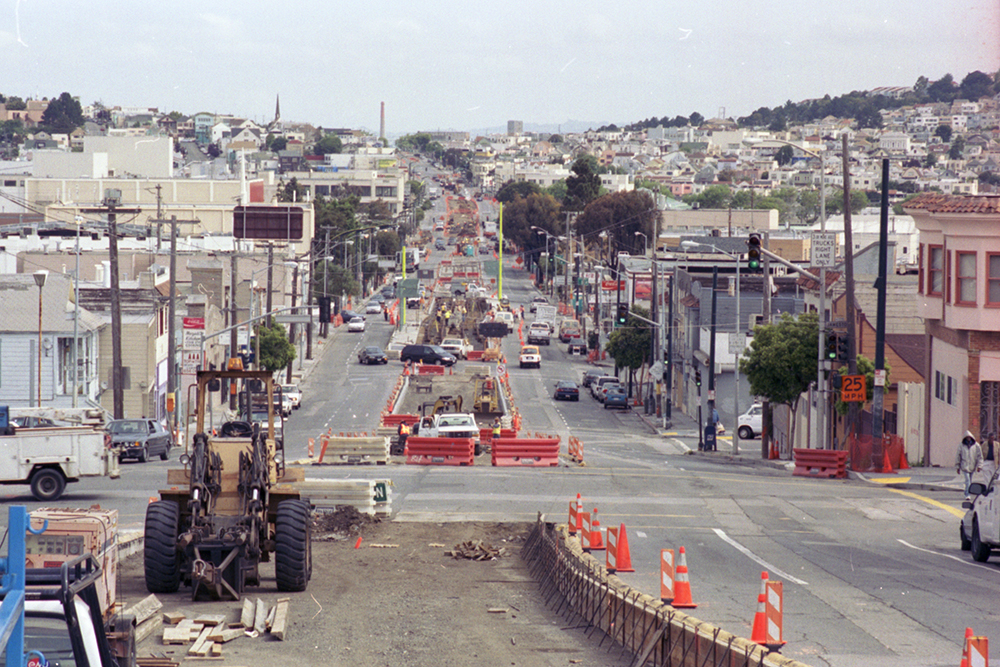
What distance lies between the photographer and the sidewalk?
36062 millimetres

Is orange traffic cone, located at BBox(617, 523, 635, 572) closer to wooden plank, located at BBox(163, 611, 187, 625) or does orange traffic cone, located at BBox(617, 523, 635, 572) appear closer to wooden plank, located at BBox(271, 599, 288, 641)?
wooden plank, located at BBox(271, 599, 288, 641)

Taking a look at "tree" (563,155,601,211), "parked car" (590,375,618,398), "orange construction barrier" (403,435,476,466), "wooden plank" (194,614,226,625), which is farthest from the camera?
"tree" (563,155,601,211)

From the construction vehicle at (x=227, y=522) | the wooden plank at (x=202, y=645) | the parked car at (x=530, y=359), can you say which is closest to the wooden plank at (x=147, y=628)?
the wooden plank at (x=202, y=645)

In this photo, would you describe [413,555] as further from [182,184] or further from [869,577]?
[182,184]

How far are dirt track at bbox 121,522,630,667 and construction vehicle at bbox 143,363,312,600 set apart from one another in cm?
37

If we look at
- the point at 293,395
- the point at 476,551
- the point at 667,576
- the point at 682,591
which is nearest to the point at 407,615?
the point at 667,576

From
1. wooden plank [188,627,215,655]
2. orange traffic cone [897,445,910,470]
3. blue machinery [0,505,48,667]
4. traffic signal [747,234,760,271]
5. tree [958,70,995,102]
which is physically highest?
tree [958,70,995,102]

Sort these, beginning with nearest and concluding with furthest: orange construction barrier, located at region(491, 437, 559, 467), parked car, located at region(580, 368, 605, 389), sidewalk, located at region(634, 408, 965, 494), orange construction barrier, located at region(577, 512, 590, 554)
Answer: orange construction barrier, located at region(577, 512, 590, 554) < sidewalk, located at region(634, 408, 965, 494) < orange construction barrier, located at region(491, 437, 559, 467) < parked car, located at region(580, 368, 605, 389)

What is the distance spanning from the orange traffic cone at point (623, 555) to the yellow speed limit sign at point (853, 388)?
2062 centimetres

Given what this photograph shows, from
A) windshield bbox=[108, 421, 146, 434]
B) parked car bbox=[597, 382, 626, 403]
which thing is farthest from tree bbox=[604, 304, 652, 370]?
windshield bbox=[108, 421, 146, 434]

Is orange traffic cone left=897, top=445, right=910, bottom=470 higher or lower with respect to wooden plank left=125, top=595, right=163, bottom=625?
lower

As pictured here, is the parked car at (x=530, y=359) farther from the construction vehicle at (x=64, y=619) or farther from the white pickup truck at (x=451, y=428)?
the construction vehicle at (x=64, y=619)

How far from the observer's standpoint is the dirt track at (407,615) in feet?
49.0

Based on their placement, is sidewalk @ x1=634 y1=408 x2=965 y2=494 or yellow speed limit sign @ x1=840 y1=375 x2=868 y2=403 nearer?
sidewalk @ x1=634 y1=408 x2=965 y2=494
